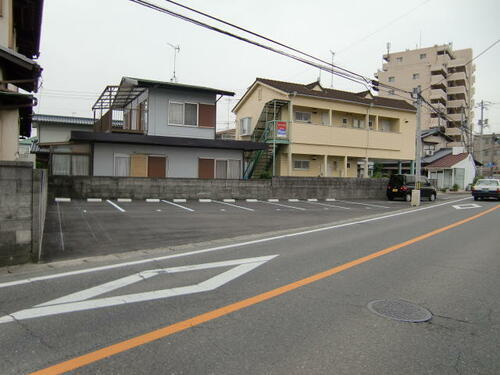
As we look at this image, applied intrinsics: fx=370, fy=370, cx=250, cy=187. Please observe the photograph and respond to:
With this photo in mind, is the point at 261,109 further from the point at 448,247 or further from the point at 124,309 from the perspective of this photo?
the point at 124,309

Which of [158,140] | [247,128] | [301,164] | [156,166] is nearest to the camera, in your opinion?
[158,140]

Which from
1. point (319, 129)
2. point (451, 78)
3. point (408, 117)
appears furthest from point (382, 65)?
point (319, 129)

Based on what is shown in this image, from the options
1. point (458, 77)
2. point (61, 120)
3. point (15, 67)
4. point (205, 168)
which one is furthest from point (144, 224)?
point (458, 77)

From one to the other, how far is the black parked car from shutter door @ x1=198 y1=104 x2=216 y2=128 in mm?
13169

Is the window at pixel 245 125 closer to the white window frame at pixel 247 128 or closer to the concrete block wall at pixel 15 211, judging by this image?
the white window frame at pixel 247 128

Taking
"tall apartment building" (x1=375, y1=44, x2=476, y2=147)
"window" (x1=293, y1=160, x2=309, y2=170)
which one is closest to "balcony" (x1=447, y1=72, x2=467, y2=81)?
"tall apartment building" (x1=375, y1=44, x2=476, y2=147)

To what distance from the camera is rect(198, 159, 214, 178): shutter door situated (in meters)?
21.7

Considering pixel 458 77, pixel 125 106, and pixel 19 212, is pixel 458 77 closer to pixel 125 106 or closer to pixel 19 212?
pixel 125 106

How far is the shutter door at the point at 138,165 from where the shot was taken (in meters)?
20.0

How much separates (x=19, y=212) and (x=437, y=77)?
235 ft

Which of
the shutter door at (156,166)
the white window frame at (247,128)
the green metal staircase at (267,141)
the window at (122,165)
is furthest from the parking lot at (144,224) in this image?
the white window frame at (247,128)

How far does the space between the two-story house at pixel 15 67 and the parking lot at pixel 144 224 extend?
289 centimetres

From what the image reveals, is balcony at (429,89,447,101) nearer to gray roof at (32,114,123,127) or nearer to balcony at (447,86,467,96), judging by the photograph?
balcony at (447,86,467,96)

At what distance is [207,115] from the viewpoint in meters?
22.1
